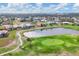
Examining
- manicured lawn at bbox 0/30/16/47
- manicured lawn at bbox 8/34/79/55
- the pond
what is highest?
the pond

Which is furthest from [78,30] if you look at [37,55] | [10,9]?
[10,9]

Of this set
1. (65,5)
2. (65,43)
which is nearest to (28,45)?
(65,43)

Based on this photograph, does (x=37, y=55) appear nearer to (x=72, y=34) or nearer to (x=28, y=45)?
(x=28, y=45)

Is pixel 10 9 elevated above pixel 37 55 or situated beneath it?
elevated above

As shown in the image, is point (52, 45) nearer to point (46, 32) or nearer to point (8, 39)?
point (46, 32)

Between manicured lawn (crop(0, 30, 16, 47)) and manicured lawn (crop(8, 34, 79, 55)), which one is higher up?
manicured lawn (crop(0, 30, 16, 47))

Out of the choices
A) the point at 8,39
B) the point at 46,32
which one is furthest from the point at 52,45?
the point at 8,39

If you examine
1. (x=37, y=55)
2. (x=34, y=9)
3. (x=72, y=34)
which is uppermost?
(x=34, y=9)

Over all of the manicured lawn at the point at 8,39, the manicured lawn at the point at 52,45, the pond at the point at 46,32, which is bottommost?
the manicured lawn at the point at 52,45

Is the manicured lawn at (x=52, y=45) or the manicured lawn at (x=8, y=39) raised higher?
the manicured lawn at (x=8, y=39)
